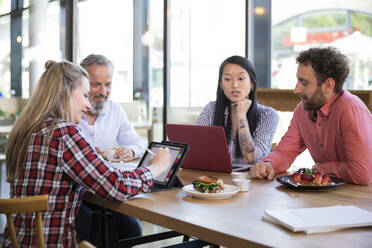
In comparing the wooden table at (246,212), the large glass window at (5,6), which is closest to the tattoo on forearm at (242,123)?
the wooden table at (246,212)

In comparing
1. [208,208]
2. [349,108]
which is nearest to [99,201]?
[208,208]

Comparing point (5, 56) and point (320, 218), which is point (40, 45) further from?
point (320, 218)

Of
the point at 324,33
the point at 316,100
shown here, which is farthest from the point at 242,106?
the point at 324,33

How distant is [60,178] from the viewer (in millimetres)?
1805

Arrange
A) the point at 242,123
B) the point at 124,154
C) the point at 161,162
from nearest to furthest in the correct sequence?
1. the point at 161,162
2. the point at 124,154
3. the point at 242,123

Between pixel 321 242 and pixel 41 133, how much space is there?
1039 millimetres

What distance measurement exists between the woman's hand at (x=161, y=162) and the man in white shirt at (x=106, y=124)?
0.80 metres

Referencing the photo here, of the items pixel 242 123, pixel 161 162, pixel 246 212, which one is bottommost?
pixel 246 212

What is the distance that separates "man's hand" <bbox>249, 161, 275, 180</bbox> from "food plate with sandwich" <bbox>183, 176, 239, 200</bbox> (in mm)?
388

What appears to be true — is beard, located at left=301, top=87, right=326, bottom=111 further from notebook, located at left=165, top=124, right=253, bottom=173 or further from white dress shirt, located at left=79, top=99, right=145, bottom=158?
white dress shirt, located at left=79, top=99, right=145, bottom=158

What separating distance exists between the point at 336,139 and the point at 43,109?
1.35m

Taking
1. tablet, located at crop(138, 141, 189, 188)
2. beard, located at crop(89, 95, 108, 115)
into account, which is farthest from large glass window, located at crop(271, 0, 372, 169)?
tablet, located at crop(138, 141, 189, 188)

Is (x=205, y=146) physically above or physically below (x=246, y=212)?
above

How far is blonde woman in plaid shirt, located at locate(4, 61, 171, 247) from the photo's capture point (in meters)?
1.77
